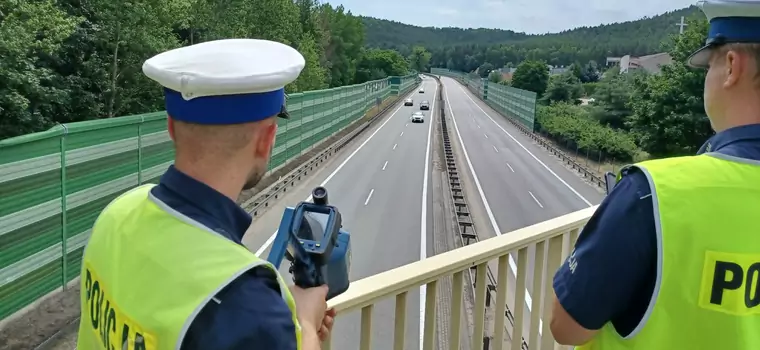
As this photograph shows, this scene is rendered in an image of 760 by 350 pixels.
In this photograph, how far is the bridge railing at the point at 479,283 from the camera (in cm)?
260

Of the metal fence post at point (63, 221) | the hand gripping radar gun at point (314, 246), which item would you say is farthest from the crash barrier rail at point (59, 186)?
the hand gripping radar gun at point (314, 246)

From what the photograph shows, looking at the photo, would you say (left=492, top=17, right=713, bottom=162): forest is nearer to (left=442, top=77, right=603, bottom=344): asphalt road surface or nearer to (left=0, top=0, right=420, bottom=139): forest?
(left=442, top=77, right=603, bottom=344): asphalt road surface

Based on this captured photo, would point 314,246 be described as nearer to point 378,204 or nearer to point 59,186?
point 59,186

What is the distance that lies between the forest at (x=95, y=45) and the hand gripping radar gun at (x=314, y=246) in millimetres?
19706

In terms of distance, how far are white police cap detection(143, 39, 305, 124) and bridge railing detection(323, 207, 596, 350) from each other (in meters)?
0.95

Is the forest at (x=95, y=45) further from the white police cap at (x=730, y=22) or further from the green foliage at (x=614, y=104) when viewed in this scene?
the green foliage at (x=614, y=104)

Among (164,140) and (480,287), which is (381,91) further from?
(480,287)

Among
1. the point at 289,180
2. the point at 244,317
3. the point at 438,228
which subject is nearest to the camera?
the point at 244,317

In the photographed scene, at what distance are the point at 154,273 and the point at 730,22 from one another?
5.29 ft

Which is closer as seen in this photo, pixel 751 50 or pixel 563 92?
pixel 751 50

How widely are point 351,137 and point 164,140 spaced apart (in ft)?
121

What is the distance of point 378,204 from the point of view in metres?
31.0

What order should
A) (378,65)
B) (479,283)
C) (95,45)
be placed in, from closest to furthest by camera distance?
(479,283), (95,45), (378,65)

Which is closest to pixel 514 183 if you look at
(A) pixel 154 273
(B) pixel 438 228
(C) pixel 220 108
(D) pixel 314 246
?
(B) pixel 438 228
